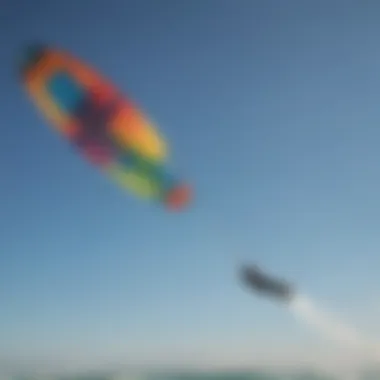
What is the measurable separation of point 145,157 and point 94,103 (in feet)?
10.9

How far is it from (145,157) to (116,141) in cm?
152

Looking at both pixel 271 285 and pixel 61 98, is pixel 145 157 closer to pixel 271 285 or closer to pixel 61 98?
pixel 61 98

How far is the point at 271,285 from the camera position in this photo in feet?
98.1

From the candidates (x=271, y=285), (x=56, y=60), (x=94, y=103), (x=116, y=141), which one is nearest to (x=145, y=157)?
(x=116, y=141)

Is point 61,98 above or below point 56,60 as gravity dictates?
below

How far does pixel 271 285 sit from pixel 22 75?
52.3ft

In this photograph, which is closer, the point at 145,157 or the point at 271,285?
the point at 145,157

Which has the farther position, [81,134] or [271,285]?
[271,285]

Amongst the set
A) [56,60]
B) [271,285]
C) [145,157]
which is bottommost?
[271,285]

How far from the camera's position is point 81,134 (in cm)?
2661

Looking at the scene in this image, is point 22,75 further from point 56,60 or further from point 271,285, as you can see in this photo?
point 271,285

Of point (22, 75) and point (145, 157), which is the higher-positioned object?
point (22, 75)

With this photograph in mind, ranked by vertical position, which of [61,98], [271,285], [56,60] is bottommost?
A: [271,285]

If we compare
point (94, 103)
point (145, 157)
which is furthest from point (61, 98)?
point (145, 157)
